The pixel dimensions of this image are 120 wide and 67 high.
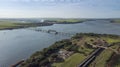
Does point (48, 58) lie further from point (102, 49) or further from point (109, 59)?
point (102, 49)

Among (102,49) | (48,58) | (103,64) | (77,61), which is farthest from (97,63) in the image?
(102,49)

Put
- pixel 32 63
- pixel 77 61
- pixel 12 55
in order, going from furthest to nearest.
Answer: pixel 12 55, pixel 77 61, pixel 32 63

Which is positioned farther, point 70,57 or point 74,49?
point 74,49

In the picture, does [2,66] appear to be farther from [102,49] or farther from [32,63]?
[102,49]

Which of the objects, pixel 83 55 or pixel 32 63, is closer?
pixel 32 63

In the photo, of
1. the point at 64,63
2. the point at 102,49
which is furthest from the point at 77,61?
the point at 102,49

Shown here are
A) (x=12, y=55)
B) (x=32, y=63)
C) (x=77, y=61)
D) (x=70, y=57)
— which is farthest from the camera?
(x=12, y=55)
